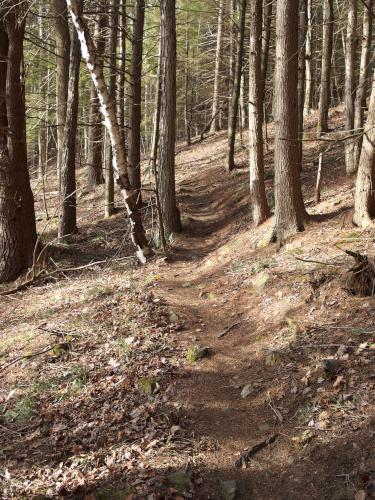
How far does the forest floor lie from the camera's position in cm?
473

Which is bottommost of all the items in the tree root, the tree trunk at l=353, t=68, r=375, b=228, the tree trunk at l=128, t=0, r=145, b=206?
the tree root

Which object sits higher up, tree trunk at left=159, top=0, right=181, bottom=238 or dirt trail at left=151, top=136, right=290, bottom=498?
tree trunk at left=159, top=0, right=181, bottom=238

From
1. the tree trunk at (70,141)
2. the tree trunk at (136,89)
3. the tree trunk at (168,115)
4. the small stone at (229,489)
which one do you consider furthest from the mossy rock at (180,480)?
the tree trunk at (136,89)

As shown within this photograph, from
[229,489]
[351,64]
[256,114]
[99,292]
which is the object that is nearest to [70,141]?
[256,114]

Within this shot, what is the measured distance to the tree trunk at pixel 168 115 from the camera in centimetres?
1220

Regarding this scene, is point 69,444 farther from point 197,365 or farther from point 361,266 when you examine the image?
point 361,266

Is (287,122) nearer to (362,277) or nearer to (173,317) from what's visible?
(362,277)

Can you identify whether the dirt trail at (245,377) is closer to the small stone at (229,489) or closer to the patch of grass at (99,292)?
the small stone at (229,489)

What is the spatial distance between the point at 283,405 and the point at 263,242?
5320 millimetres

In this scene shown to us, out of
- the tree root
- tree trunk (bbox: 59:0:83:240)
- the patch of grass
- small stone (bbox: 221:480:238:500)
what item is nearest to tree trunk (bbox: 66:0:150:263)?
the patch of grass

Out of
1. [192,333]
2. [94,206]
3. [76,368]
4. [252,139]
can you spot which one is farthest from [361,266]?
[94,206]

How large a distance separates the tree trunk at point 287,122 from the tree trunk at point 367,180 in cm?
131

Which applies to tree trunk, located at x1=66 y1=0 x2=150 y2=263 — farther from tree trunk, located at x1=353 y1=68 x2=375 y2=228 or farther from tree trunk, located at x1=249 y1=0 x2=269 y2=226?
tree trunk, located at x1=353 y1=68 x2=375 y2=228

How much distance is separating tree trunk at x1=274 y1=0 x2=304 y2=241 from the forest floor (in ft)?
1.57
